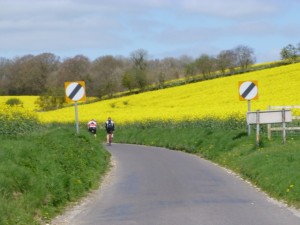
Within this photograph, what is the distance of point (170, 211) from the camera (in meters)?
10.3

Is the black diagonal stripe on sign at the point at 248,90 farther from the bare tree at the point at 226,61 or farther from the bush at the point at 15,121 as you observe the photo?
the bare tree at the point at 226,61

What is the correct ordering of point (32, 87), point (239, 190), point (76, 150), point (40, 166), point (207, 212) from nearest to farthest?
point (207, 212) → point (40, 166) → point (239, 190) → point (76, 150) → point (32, 87)

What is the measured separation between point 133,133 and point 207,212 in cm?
3138

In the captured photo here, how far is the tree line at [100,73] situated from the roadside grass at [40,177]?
6298cm

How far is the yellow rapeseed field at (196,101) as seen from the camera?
41.1m

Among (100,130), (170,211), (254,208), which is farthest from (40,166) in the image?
(100,130)

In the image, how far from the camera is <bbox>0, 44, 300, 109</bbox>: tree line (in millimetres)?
81500

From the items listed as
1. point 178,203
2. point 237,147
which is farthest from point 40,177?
point 237,147

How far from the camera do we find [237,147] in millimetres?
21906

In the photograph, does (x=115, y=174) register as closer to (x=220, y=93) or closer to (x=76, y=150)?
(x=76, y=150)

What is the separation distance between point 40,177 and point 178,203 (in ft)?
8.70

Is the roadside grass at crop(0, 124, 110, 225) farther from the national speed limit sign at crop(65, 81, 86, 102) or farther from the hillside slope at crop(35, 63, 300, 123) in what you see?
the hillside slope at crop(35, 63, 300, 123)

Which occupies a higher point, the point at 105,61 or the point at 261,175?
the point at 105,61

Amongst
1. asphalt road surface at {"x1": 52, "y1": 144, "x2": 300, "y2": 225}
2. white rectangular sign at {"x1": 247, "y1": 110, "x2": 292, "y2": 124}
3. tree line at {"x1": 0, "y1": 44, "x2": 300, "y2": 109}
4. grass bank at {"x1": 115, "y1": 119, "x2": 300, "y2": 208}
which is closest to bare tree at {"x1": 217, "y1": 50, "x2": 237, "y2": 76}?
tree line at {"x1": 0, "y1": 44, "x2": 300, "y2": 109}
